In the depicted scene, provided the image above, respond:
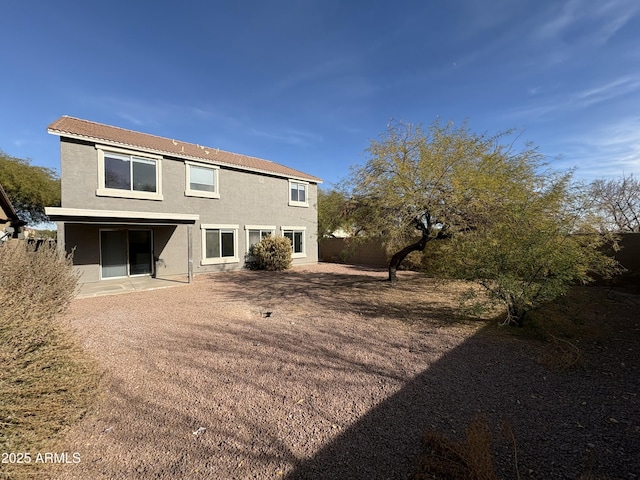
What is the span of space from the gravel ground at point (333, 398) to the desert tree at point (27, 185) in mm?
22415

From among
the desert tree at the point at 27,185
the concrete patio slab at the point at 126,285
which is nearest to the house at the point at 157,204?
the concrete patio slab at the point at 126,285

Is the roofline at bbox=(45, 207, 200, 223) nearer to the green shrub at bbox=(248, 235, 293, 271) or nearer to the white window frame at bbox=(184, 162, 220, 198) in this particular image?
the white window frame at bbox=(184, 162, 220, 198)

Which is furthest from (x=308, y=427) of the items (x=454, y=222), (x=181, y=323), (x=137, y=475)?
(x=454, y=222)

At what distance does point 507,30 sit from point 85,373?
1232 cm

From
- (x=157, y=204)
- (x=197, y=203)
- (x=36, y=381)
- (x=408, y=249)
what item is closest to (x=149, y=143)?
(x=157, y=204)

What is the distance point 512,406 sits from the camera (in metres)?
3.19

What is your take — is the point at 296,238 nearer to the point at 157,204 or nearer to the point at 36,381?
the point at 157,204

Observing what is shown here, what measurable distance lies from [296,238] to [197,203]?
6505mm

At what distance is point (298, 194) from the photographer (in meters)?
18.2

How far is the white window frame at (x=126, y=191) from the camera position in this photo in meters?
10.8

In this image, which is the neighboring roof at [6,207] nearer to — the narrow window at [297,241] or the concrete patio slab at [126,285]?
the concrete patio slab at [126,285]

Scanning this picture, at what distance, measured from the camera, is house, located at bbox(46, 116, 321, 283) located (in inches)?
411

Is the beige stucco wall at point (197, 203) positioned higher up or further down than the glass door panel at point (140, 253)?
higher up

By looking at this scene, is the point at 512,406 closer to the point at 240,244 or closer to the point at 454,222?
the point at 454,222
